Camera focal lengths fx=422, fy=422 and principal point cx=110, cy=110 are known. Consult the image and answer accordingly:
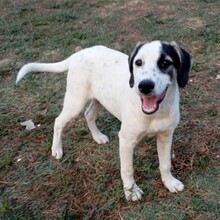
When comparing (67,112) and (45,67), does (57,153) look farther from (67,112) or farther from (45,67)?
(45,67)

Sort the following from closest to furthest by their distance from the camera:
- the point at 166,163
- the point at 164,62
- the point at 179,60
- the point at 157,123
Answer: the point at 164,62 → the point at 179,60 → the point at 157,123 → the point at 166,163

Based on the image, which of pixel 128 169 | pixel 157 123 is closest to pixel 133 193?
pixel 128 169

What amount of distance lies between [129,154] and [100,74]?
2.39ft

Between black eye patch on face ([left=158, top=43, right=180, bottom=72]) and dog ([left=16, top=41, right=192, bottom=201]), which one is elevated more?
black eye patch on face ([left=158, top=43, right=180, bottom=72])

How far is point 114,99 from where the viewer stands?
3432 mm

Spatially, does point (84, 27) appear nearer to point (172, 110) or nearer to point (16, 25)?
point (16, 25)

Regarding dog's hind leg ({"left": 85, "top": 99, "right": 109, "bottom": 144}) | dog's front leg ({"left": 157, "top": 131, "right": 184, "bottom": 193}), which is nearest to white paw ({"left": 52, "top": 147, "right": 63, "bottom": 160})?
dog's hind leg ({"left": 85, "top": 99, "right": 109, "bottom": 144})

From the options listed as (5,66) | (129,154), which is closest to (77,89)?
(129,154)

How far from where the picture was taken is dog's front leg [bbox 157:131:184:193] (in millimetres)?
3358

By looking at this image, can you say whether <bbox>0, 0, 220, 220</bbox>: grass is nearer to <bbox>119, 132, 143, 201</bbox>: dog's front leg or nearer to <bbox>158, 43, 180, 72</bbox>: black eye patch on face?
<bbox>119, 132, 143, 201</bbox>: dog's front leg

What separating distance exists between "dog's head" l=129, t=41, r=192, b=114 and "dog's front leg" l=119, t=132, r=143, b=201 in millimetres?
469

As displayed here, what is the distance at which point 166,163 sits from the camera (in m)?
3.49

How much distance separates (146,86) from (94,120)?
63.8 inches

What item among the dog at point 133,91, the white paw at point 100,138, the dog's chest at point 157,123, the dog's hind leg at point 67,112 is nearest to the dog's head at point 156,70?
the dog at point 133,91
